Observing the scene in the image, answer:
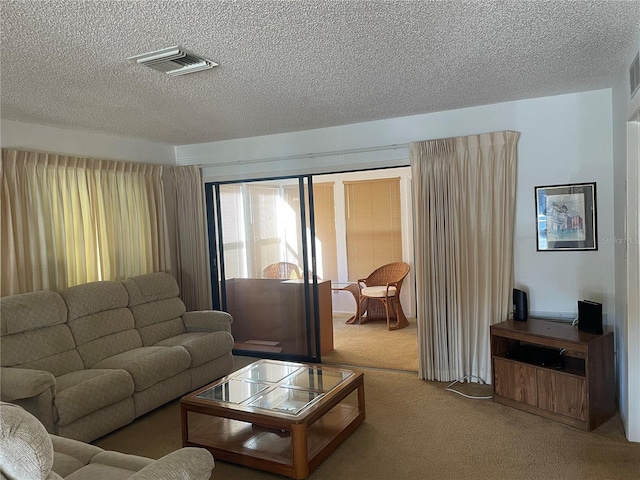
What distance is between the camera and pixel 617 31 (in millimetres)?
2545

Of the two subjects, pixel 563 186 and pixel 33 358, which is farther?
pixel 563 186

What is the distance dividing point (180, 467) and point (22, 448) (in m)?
0.62

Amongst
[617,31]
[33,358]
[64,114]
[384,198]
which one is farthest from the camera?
[384,198]

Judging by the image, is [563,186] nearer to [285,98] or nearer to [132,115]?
[285,98]

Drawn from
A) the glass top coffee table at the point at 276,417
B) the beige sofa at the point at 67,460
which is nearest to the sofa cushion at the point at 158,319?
the glass top coffee table at the point at 276,417

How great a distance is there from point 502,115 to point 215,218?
326cm

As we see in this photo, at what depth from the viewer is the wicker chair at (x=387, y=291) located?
6566 millimetres

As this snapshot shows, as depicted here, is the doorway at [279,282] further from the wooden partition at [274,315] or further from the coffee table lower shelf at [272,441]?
the coffee table lower shelf at [272,441]

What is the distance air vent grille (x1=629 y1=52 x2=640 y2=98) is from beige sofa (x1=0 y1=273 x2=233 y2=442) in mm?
3663

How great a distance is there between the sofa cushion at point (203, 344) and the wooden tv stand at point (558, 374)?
7.75 ft

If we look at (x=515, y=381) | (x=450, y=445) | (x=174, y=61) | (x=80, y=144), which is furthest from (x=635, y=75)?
(x=80, y=144)

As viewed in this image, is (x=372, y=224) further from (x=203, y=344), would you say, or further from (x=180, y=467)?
(x=180, y=467)

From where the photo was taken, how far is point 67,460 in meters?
2.32

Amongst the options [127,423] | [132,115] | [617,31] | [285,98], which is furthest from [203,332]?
[617,31]
